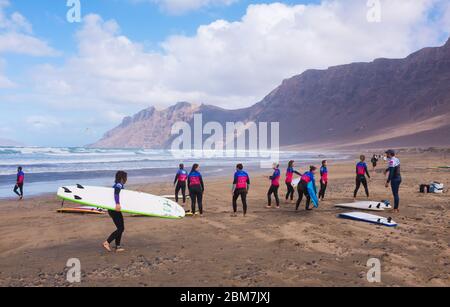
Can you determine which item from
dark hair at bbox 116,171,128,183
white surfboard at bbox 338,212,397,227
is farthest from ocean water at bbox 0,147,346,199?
white surfboard at bbox 338,212,397,227

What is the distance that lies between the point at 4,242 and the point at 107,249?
2953 millimetres

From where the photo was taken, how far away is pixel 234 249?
25.6 ft

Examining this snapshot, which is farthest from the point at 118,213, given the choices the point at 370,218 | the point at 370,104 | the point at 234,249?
the point at 370,104

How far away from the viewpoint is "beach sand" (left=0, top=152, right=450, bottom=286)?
612 cm

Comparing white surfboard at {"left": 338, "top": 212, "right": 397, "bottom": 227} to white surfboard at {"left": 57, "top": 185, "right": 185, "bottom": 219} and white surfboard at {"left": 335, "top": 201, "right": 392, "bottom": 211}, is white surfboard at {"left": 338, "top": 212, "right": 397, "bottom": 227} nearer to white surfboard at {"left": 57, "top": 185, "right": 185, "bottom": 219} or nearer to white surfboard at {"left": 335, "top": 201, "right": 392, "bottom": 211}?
white surfboard at {"left": 335, "top": 201, "right": 392, "bottom": 211}

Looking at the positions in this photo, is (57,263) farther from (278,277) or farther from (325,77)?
(325,77)

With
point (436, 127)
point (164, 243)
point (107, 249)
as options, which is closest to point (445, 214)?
point (164, 243)

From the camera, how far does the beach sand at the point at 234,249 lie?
20.1 ft

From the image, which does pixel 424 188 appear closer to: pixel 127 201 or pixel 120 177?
pixel 127 201

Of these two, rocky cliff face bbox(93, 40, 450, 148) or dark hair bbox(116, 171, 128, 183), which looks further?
rocky cliff face bbox(93, 40, 450, 148)

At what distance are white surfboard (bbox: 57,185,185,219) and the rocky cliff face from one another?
260 feet

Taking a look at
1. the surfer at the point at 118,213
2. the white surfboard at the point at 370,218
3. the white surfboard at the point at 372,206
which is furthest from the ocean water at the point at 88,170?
the white surfboard at the point at 370,218

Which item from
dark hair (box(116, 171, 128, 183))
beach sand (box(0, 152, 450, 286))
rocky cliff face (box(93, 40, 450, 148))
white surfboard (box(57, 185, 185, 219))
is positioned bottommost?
beach sand (box(0, 152, 450, 286))

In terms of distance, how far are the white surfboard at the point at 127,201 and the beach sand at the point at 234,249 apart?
0.57 meters
